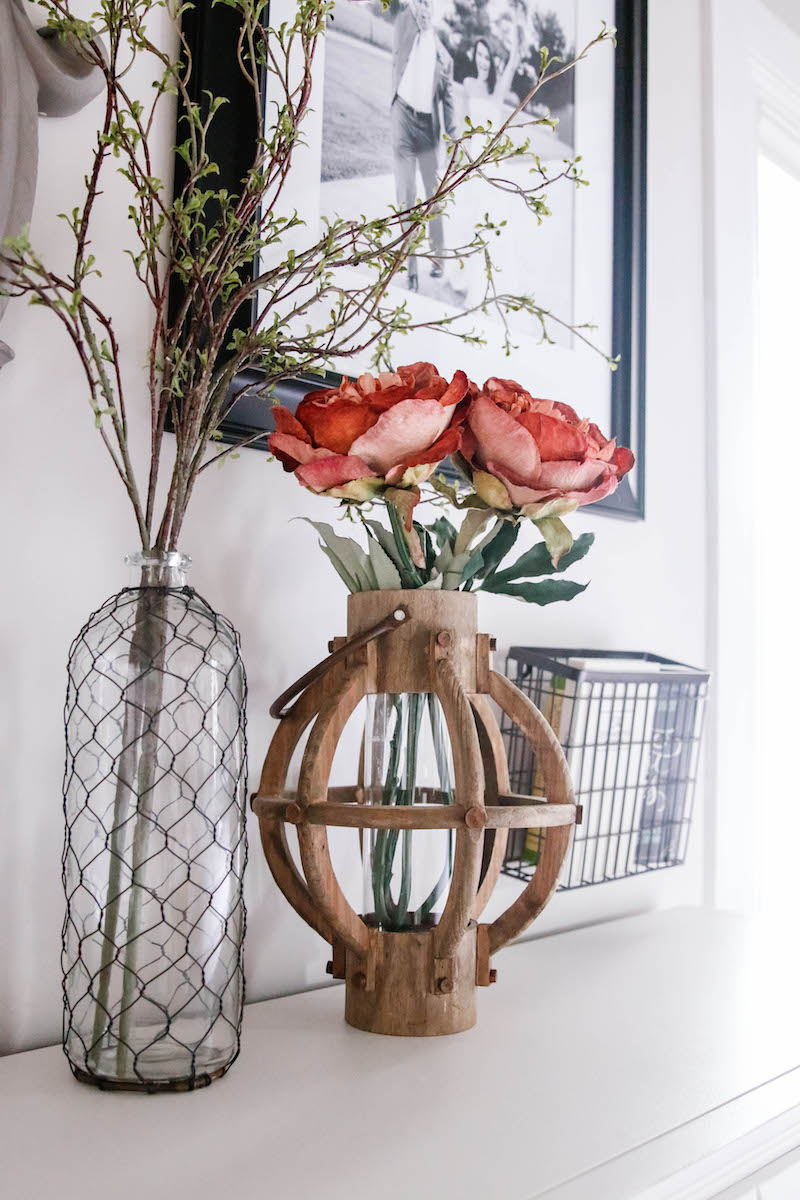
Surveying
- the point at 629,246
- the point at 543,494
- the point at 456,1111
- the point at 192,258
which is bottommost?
the point at 456,1111

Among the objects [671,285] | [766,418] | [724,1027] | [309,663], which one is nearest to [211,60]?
[309,663]

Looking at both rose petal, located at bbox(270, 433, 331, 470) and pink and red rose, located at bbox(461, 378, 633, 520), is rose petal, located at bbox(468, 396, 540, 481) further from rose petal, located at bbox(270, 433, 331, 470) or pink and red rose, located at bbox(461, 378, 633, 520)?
rose petal, located at bbox(270, 433, 331, 470)

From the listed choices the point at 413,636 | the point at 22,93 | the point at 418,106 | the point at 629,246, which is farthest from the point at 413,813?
the point at 629,246

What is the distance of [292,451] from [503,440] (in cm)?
15

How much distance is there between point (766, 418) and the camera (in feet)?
5.67

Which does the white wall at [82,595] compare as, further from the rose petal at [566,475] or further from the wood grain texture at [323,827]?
the rose petal at [566,475]

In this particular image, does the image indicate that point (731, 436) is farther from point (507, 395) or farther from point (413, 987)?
point (413, 987)

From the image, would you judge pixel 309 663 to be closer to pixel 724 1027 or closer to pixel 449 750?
pixel 449 750

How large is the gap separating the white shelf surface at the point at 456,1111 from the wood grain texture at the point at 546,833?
7 centimetres

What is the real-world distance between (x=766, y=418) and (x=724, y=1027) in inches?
47.6

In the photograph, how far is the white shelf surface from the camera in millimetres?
509

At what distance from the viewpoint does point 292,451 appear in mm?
709

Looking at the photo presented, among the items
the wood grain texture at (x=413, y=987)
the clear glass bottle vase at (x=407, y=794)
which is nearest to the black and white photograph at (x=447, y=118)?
the clear glass bottle vase at (x=407, y=794)

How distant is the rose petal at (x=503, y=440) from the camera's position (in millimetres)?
707
